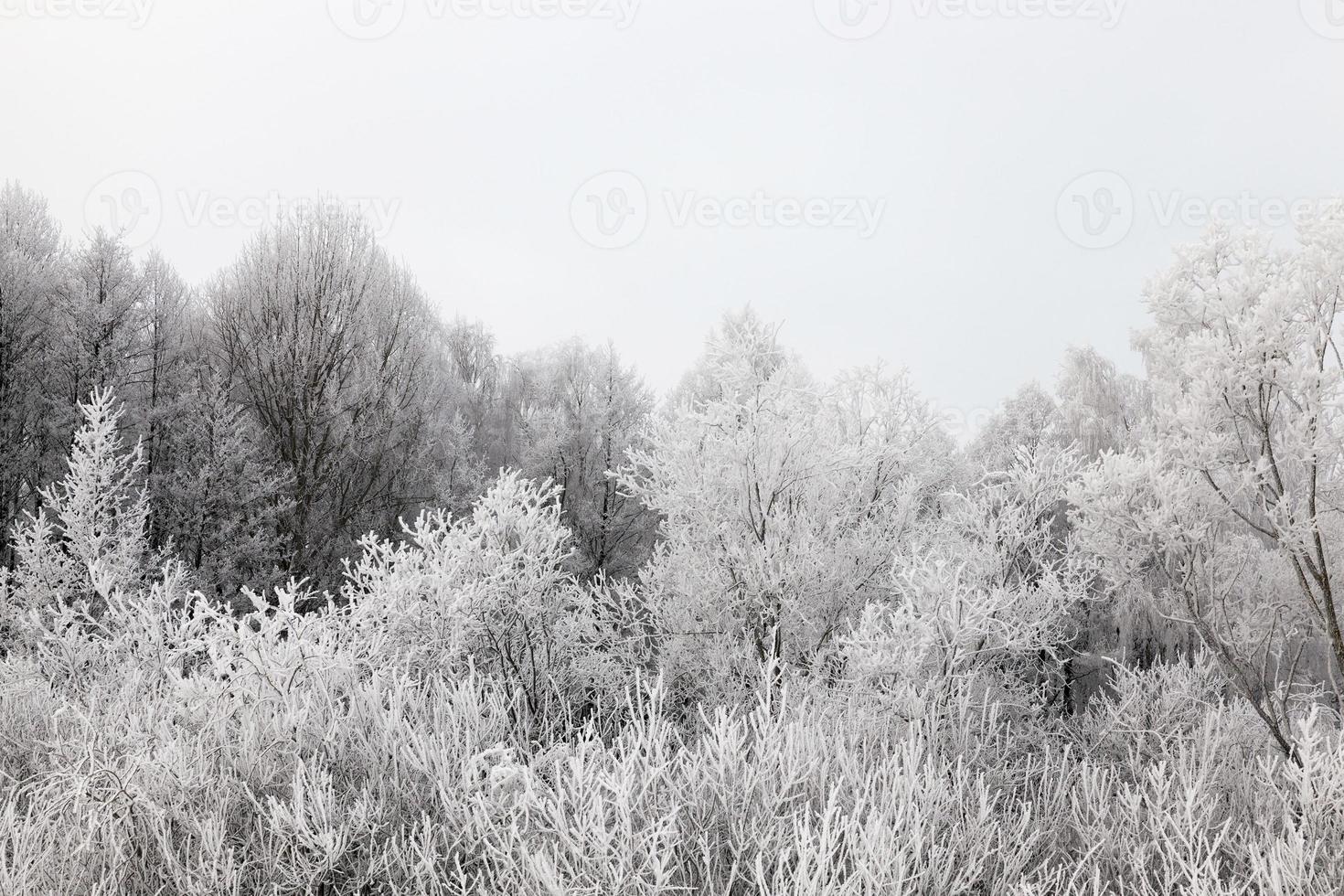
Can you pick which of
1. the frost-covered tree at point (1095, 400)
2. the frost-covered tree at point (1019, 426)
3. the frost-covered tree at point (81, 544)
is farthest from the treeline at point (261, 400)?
the frost-covered tree at point (1095, 400)

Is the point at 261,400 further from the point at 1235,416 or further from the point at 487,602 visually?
→ the point at 1235,416

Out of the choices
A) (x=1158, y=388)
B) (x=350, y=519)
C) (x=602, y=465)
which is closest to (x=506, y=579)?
(x=1158, y=388)

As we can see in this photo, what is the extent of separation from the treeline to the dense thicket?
10cm

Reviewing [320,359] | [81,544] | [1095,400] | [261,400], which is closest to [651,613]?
[81,544]

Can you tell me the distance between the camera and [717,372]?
29.7 ft

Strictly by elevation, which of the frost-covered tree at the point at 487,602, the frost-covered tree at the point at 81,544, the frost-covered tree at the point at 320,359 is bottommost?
the frost-covered tree at the point at 487,602

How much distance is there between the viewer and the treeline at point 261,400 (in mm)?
14328

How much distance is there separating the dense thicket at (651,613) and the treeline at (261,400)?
99 millimetres

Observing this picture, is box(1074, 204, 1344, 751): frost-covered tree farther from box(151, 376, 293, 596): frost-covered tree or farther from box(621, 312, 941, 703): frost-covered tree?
box(151, 376, 293, 596): frost-covered tree

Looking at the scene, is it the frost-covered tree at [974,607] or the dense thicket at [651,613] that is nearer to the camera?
the dense thicket at [651,613]

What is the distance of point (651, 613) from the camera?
9.02 m

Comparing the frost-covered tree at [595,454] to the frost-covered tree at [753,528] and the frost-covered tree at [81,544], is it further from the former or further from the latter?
the frost-covered tree at [81,544]

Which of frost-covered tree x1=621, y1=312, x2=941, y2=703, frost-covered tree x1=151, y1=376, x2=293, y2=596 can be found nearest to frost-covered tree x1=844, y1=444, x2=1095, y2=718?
frost-covered tree x1=621, y1=312, x2=941, y2=703

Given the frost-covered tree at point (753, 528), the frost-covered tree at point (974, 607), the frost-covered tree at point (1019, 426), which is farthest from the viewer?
the frost-covered tree at point (1019, 426)
